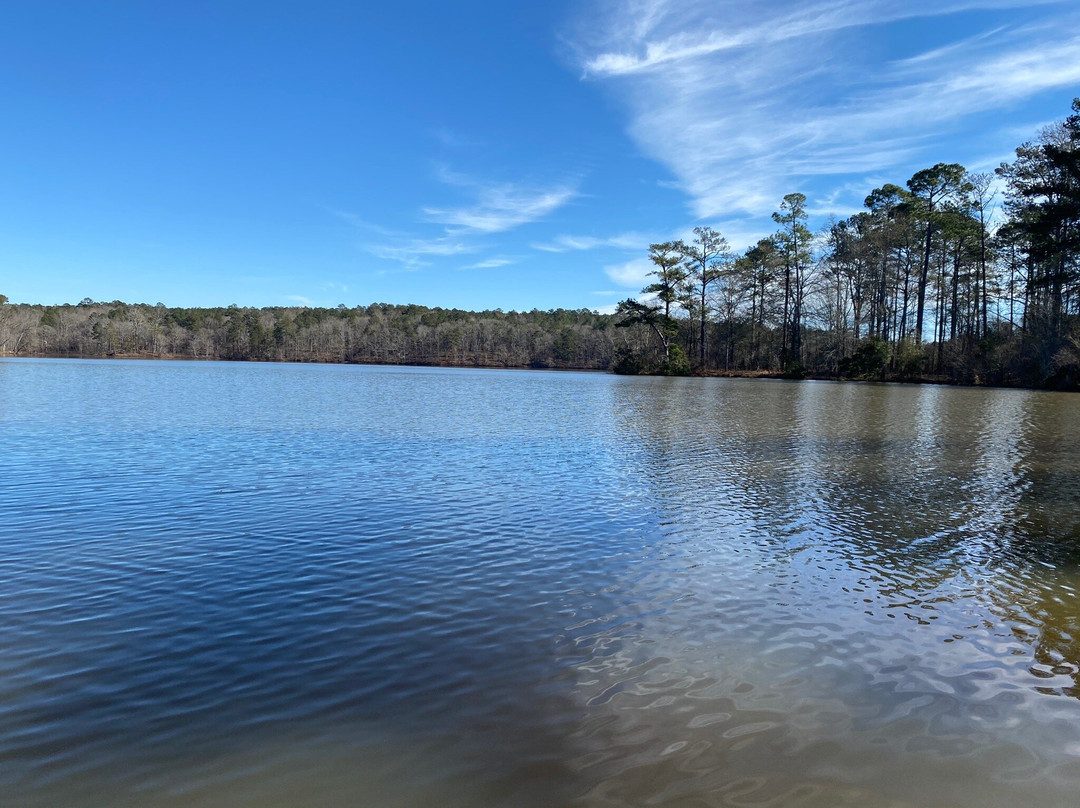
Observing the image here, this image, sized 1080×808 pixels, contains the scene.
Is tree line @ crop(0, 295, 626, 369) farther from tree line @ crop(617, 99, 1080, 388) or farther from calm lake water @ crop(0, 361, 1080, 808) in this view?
calm lake water @ crop(0, 361, 1080, 808)

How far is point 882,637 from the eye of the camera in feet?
19.6

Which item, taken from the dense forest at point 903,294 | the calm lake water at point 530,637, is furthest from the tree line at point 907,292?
the calm lake water at point 530,637

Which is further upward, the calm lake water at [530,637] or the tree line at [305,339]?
the tree line at [305,339]

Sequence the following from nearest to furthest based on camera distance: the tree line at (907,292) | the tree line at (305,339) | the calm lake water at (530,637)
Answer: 1. the calm lake water at (530,637)
2. the tree line at (907,292)
3. the tree line at (305,339)

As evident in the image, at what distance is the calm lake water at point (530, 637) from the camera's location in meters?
3.98

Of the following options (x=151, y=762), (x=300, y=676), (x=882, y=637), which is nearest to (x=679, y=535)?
(x=882, y=637)

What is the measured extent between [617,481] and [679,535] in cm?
394

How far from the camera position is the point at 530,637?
591cm

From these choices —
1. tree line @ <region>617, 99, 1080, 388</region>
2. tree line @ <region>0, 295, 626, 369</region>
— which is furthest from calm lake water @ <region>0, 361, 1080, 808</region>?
→ tree line @ <region>0, 295, 626, 369</region>

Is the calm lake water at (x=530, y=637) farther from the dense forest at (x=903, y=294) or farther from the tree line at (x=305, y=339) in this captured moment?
the tree line at (x=305, y=339)

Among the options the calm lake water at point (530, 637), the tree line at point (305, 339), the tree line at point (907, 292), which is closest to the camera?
the calm lake water at point (530, 637)

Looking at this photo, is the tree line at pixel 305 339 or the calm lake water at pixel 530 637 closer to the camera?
the calm lake water at pixel 530 637

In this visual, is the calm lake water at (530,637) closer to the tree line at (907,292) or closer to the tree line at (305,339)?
the tree line at (907,292)

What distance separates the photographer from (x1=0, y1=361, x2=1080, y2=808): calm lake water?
3.98m
